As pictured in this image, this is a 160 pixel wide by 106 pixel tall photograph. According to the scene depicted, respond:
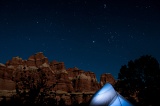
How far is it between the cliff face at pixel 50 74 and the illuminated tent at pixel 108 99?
257 ft

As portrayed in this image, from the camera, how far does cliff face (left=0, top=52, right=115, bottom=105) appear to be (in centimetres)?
10276

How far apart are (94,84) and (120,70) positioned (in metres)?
96.9

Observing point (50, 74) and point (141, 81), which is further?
point (50, 74)

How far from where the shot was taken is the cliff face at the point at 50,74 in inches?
4046

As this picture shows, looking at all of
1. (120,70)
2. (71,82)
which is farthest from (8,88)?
(120,70)

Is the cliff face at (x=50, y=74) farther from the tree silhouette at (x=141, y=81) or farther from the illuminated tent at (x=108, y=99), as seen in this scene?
the illuminated tent at (x=108, y=99)

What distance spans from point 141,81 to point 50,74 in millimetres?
88173

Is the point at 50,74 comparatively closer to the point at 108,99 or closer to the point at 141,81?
the point at 141,81

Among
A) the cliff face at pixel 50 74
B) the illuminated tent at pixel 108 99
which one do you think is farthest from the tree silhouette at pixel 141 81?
the cliff face at pixel 50 74

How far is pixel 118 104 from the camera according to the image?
51.2 ft

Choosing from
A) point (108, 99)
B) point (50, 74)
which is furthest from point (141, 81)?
point (50, 74)

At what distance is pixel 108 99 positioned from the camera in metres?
16.3

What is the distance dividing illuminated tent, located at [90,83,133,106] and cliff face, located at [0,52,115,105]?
3087 inches

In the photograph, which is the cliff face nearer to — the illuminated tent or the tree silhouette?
the tree silhouette
